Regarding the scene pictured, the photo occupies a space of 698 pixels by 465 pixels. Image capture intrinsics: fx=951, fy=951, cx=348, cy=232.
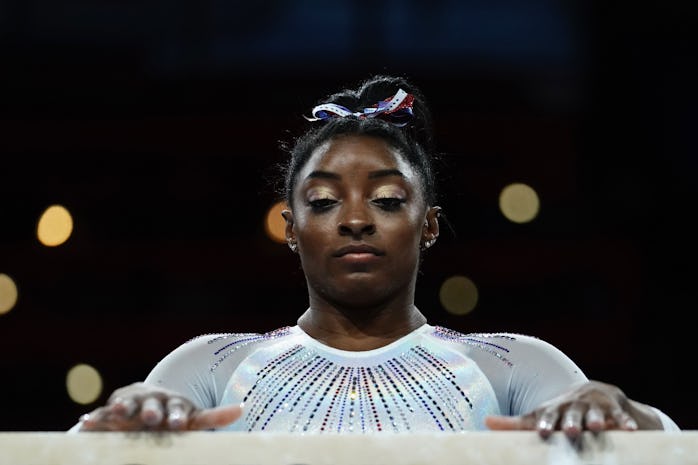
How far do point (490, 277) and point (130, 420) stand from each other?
7.44ft

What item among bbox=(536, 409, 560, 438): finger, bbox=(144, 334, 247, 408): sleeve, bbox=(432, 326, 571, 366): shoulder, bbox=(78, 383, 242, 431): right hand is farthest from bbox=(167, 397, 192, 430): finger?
bbox=(432, 326, 571, 366): shoulder

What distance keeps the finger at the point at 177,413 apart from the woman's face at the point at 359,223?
0.61 metres

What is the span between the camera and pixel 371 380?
6.41 ft

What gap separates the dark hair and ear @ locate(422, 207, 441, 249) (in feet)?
0.09

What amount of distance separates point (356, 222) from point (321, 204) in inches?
4.5

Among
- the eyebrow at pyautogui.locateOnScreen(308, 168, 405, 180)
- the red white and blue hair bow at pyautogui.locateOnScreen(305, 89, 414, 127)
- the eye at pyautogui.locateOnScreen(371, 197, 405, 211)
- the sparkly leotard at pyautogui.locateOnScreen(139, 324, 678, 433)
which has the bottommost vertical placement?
the sparkly leotard at pyautogui.locateOnScreen(139, 324, 678, 433)

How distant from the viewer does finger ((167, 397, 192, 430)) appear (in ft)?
4.69

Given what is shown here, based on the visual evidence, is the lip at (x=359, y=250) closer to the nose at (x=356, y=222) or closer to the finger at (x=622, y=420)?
the nose at (x=356, y=222)

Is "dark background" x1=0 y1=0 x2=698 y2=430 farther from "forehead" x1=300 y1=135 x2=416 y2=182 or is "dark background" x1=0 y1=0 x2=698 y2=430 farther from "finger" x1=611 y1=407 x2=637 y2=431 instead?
"finger" x1=611 y1=407 x2=637 y2=431

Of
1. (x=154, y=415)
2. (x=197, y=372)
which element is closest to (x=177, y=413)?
(x=154, y=415)

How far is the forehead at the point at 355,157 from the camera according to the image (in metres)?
2.08

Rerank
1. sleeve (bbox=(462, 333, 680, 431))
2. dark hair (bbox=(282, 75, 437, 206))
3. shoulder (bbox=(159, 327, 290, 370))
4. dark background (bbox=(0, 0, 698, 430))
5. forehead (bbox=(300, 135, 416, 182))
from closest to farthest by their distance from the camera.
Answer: sleeve (bbox=(462, 333, 680, 431)) < shoulder (bbox=(159, 327, 290, 370)) < forehead (bbox=(300, 135, 416, 182)) < dark hair (bbox=(282, 75, 437, 206)) < dark background (bbox=(0, 0, 698, 430))

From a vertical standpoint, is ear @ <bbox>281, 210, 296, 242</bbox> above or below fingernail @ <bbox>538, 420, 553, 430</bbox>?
above

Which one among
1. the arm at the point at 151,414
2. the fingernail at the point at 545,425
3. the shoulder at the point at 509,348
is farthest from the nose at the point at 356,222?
the fingernail at the point at 545,425
